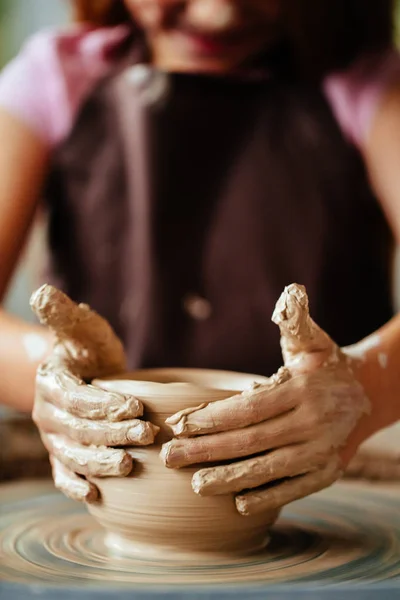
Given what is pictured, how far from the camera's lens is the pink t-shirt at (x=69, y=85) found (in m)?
2.00

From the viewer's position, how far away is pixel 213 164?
2.06m

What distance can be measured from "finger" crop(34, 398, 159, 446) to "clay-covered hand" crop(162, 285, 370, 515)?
3cm

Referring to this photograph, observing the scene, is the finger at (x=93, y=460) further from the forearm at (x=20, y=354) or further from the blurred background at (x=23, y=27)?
the blurred background at (x=23, y=27)

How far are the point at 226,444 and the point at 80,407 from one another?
0.20 m

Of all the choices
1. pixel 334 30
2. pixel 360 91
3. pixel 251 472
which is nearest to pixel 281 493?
pixel 251 472

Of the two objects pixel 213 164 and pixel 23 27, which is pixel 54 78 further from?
pixel 23 27

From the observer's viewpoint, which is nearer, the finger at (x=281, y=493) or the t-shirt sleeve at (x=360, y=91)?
the finger at (x=281, y=493)

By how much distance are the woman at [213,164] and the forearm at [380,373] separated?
29.2 inches

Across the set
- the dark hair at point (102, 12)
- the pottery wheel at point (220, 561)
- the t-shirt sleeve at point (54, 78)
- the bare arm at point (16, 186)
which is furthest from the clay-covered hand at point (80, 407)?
the dark hair at point (102, 12)

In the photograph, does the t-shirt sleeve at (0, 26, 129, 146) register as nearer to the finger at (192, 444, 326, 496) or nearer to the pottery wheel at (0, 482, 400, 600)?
the pottery wheel at (0, 482, 400, 600)

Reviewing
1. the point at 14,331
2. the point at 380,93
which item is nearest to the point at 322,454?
the point at 14,331

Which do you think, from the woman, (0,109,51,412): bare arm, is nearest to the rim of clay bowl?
(0,109,51,412): bare arm

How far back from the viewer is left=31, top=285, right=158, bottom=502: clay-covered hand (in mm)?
1023

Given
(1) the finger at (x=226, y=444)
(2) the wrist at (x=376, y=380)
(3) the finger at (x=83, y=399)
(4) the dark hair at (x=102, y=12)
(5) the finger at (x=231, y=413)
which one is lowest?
(2) the wrist at (x=376, y=380)
